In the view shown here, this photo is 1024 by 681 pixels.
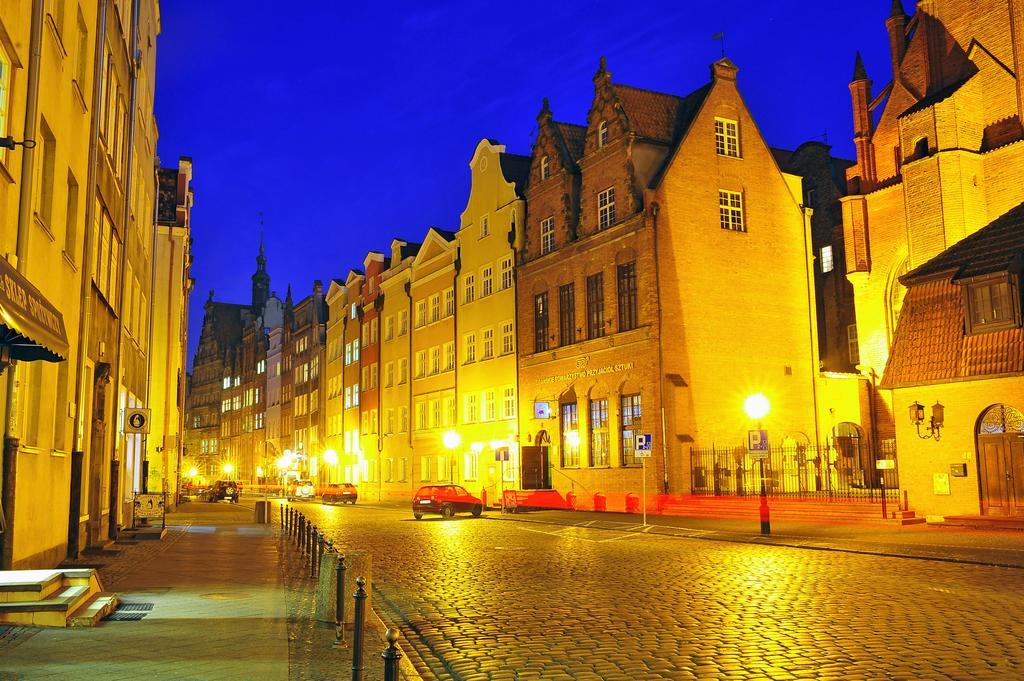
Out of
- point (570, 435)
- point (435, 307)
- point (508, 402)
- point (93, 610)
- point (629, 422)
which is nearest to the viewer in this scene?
point (93, 610)

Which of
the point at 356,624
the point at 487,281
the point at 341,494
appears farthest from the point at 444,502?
the point at 356,624

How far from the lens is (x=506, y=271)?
47656 millimetres

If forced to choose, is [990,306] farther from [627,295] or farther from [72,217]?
[72,217]

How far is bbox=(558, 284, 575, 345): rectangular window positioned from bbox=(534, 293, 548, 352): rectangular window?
1.33m

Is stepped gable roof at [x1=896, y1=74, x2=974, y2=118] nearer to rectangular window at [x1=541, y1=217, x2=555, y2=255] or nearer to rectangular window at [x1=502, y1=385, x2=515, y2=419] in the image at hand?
rectangular window at [x1=541, y1=217, x2=555, y2=255]

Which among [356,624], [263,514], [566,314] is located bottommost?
[263,514]

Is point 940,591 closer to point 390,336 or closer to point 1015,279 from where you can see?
point 1015,279

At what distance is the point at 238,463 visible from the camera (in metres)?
116

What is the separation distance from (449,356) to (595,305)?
49.9 ft

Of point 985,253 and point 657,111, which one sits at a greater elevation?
point 657,111

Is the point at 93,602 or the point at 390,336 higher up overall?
the point at 390,336

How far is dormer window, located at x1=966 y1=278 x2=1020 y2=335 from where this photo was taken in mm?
24094

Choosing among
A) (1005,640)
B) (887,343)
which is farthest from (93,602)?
(887,343)

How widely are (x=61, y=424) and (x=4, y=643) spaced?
8.38 metres
